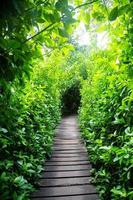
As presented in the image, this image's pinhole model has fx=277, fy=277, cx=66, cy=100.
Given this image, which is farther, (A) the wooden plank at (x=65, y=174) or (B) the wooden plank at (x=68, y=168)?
(B) the wooden plank at (x=68, y=168)

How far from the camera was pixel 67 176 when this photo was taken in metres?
4.50

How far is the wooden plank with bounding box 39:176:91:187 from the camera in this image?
13.7ft

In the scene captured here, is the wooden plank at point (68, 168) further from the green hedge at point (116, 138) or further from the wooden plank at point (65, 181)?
the wooden plank at point (65, 181)

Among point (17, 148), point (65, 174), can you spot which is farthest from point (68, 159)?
point (17, 148)

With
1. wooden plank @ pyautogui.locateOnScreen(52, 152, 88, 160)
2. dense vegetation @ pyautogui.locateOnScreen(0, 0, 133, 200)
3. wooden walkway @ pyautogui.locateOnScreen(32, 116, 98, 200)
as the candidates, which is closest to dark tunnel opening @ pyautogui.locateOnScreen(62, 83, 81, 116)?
wooden walkway @ pyautogui.locateOnScreen(32, 116, 98, 200)

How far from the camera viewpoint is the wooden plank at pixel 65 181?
4184 mm

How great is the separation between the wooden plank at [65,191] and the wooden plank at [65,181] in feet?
0.36

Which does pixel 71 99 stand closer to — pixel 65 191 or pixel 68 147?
pixel 68 147

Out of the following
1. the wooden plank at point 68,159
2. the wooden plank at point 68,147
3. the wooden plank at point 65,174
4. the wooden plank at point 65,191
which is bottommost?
the wooden plank at point 65,191

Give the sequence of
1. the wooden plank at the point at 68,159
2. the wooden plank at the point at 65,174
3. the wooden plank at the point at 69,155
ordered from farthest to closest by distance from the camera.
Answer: the wooden plank at the point at 69,155
the wooden plank at the point at 68,159
the wooden plank at the point at 65,174

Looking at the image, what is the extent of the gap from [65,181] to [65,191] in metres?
0.37

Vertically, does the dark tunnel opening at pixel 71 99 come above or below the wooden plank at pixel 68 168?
above

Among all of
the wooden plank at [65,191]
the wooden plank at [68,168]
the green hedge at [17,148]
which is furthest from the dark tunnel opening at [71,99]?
the wooden plank at [65,191]

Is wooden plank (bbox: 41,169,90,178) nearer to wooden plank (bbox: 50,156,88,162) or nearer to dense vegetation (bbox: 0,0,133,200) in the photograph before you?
dense vegetation (bbox: 0,0,133,200)
